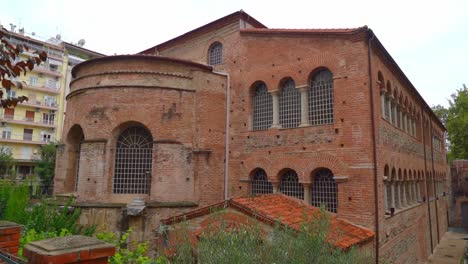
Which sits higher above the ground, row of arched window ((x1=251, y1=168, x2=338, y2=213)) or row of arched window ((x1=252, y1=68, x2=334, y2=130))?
row of arched window ((x1=252, y1=68, x2=334, y2=130))

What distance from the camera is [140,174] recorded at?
12.3 m

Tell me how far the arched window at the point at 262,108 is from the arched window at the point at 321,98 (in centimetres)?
179

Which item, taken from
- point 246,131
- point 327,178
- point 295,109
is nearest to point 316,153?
point 327,178

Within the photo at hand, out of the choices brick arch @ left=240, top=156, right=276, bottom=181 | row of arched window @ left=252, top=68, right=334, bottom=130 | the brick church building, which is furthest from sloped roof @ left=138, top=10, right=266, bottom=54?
brick arch @ left=240, top=156, right=276, bottom=181

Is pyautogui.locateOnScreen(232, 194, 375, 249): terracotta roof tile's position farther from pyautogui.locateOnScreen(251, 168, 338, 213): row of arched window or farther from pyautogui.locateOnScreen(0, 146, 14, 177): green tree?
pyautogui.locateOnScreen(0, 146, 14, 177): green tree

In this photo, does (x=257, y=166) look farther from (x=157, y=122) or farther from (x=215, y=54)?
(x=215, y=54)

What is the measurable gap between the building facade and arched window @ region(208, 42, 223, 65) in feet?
109

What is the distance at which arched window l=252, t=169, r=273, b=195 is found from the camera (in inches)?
497

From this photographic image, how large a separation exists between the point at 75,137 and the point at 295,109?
9517 millimetres

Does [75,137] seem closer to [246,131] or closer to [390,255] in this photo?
[246,131]

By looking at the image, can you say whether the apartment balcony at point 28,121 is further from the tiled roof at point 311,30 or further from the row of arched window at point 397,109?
the row of arched window at point 397,109

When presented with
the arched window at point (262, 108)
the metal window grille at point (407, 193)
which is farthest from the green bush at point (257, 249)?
the metal window grille at point (407, 193)

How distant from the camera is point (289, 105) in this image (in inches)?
489

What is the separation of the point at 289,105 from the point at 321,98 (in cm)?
133
